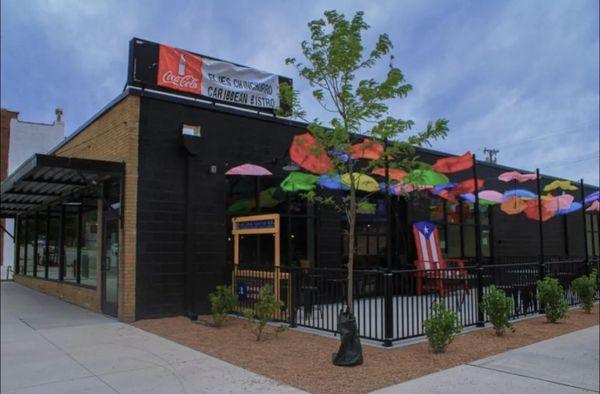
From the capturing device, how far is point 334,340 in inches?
336

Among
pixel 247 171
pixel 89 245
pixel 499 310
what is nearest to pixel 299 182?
pixel 247 171

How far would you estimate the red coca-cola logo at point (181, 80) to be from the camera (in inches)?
459

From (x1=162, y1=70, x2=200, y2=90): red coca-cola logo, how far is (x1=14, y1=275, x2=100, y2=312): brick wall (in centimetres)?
531

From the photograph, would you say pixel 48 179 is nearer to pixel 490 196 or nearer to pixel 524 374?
pixel 524 374

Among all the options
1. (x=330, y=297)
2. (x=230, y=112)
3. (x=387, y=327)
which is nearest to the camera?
(x=387, y=327)

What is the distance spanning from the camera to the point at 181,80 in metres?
12.0

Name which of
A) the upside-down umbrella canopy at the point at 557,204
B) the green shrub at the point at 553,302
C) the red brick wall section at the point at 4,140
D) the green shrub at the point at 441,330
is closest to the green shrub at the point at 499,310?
the green shrub at the point at 441,330

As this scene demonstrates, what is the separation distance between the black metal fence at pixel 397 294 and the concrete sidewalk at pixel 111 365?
8.48 ft

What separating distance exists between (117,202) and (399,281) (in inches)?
257

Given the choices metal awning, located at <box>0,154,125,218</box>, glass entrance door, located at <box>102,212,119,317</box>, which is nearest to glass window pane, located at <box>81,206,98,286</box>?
metal awning, located at <box>0,154,125,218</box>

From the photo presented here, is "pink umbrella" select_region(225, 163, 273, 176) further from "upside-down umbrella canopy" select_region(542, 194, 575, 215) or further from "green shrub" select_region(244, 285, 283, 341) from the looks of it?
"upside-down umbrella canopy" select_region(542, 194, 575, 215)

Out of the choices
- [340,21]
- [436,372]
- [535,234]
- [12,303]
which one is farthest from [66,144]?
[535,234]

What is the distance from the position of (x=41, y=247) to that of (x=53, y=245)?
88.9 inches

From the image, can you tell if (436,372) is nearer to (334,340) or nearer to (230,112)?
(334,340)
